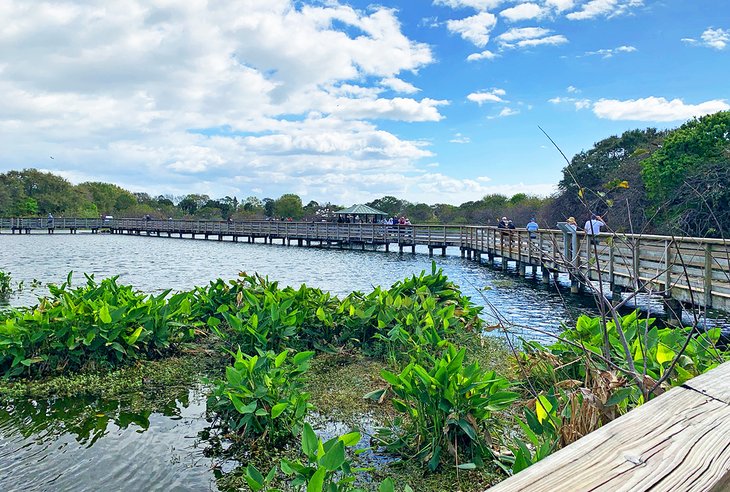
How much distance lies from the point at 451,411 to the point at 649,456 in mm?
2539

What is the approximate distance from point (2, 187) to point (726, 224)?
6860cm

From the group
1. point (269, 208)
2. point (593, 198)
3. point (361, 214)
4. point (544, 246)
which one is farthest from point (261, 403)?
point (269, 208)

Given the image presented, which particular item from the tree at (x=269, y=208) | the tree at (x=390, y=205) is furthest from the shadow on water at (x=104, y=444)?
the tree at (x=269, y=208)

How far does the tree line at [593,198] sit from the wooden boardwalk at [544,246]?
1.19 feet

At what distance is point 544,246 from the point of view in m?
16.3

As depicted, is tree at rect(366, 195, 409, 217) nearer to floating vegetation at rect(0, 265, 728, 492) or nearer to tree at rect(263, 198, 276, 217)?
tree at rect(263, 198, 276, 217)

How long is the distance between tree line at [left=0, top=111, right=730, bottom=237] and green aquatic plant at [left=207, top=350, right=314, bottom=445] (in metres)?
2.31

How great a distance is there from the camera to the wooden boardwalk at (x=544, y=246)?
3615 mm

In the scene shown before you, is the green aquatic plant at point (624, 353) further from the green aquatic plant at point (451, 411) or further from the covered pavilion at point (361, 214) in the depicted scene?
the covered pavilion at point (361, 214)

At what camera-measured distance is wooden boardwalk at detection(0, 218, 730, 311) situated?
142 inches

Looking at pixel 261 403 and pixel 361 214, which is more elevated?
pixel 361 214

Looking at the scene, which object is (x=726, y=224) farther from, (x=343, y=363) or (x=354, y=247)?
(x=354, y=247)

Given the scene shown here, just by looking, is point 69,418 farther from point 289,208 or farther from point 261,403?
point 289,208

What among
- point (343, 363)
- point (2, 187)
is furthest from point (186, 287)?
point (2, 187)
